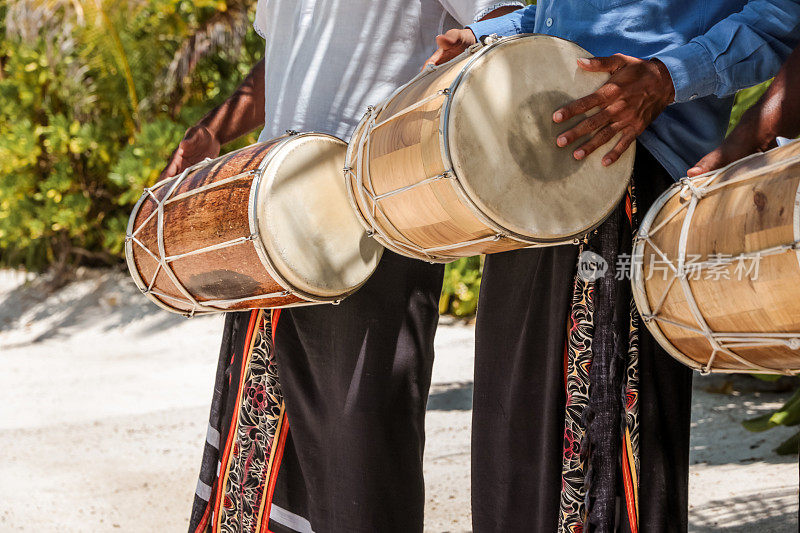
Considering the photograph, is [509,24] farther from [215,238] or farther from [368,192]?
[215,238]

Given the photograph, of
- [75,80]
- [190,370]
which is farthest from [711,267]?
[75,80]

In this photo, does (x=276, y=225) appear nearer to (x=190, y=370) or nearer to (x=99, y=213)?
(x=190, y=370)

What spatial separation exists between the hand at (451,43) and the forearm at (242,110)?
2.47 ft

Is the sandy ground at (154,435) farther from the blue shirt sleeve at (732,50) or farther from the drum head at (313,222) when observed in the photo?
the blue shirt sleeve at (732,50)

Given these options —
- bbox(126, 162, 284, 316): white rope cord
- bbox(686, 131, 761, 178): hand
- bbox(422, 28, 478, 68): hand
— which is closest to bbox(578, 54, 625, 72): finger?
bbox(686, 131, 761, 178): hand

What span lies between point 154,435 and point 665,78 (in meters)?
3.29

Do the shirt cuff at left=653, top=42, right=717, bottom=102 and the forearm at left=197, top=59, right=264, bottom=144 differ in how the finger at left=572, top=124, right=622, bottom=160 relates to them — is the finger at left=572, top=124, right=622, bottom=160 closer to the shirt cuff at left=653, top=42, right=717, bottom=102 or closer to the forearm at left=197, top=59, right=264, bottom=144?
the shirt cuff at left=653, top=42, right=717, bottom=102

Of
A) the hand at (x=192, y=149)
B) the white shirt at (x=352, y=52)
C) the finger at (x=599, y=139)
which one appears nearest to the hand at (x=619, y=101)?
the finger at (x=599, y=139)

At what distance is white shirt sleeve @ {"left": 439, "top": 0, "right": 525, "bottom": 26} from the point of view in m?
1.63

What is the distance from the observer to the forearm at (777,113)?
119 cm

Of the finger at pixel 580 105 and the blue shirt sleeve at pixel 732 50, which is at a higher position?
the blue shirt sleeve at pixel 732 50

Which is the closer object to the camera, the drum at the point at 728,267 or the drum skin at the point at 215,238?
the drum at the point at 728,267

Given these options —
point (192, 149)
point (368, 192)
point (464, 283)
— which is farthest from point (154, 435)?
point (368, 192)

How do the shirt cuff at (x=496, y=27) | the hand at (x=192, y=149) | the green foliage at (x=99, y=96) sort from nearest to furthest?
the shirt cuff at (x=496, y=27), the hand at (x=192, y=149), the green foliage at (x=99, y=96)
